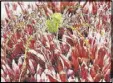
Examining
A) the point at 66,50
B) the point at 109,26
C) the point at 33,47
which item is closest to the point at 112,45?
the point at 109,26

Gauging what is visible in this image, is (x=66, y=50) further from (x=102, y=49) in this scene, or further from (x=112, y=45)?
(x=112, y=45)

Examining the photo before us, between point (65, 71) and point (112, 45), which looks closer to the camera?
point (65, 71)

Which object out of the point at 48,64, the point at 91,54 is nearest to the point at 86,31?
the point at 91,54

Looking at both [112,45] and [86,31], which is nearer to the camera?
[86,31]

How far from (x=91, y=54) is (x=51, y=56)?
149 mm

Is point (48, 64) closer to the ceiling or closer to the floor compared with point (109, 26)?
closer to the floor

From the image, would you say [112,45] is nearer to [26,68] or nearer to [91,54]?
[91,54]

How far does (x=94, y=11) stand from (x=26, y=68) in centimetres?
34

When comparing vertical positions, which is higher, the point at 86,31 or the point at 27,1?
the point at 27,1

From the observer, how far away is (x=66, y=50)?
1.26 m

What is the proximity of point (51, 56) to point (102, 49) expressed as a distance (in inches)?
7.6

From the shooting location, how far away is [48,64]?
49.5 inches

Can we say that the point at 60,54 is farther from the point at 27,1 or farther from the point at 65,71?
the point at 27,1

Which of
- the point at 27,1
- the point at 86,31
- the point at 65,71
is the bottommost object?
the point at 65,71
